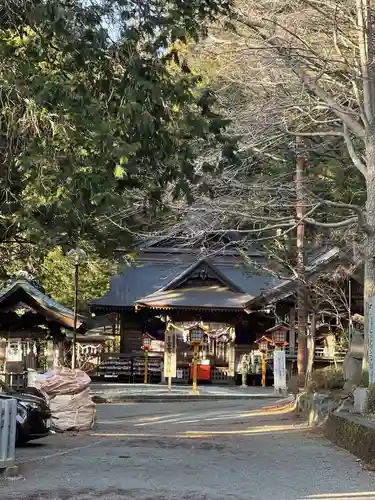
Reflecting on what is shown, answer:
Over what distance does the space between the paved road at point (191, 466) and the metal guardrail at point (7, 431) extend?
35cm

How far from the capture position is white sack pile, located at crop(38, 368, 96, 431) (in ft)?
51.3

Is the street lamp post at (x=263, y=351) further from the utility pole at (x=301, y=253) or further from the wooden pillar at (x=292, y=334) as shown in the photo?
the utility pole at (x=301, y=253)

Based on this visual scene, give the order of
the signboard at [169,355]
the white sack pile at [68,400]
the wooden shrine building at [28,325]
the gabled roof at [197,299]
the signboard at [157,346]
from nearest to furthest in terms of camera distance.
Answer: the white sack pile at [68,400] → the wooden shrine building at [28,325] → the signboard at [169,355] → the gabled roof at [197,299] → the signboard at [157,346]

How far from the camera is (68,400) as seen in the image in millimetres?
15805

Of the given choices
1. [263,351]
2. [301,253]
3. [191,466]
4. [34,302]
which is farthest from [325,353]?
[191,466]

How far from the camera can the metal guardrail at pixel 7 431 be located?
9.00m

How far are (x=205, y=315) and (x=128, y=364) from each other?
4548 millimetres

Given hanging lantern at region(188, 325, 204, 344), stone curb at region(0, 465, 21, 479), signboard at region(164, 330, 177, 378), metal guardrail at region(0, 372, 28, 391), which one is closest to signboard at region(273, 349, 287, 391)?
signboard at region(164, 330, 177, 378)

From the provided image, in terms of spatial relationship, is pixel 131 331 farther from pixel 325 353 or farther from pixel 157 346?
pixel 325 353

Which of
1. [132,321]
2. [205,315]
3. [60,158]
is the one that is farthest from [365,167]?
[132,321]

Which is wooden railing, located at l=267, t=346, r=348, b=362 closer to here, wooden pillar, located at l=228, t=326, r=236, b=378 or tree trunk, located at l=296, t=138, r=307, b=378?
wooden pillar, located at l=228, t=326, r=236, b=378

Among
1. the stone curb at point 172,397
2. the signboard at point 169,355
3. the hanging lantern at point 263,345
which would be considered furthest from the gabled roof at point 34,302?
the hanging lantern at point 263,345

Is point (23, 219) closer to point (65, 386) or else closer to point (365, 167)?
point (65, 386)

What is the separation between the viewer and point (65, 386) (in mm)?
15812
